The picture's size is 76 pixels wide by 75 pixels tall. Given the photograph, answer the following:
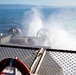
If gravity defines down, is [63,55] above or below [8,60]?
below

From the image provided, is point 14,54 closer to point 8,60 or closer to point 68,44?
point 8,60

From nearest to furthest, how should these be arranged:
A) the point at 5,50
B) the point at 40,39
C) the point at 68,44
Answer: the point at 5,50 < the point at 40,39 < the point at 68,44

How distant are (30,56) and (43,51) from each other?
1.79 ft

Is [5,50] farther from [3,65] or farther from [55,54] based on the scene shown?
[3,65]

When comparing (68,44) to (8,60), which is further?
(68,44)

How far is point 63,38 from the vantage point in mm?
19594

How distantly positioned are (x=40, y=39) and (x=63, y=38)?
8.59 m

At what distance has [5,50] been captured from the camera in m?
2.62

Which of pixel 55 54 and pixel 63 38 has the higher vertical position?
pixel 55 54

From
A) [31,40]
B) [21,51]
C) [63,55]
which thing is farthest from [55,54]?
[31,40]

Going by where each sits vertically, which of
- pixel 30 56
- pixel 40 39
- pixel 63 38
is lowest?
pixel 63 38

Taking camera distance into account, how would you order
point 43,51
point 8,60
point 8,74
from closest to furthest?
point 8,60, point 8,74, point 43,51

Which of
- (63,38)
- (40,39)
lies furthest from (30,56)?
(63,38)

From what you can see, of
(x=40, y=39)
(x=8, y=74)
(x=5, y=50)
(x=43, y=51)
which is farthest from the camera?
(x=40, y=39)
